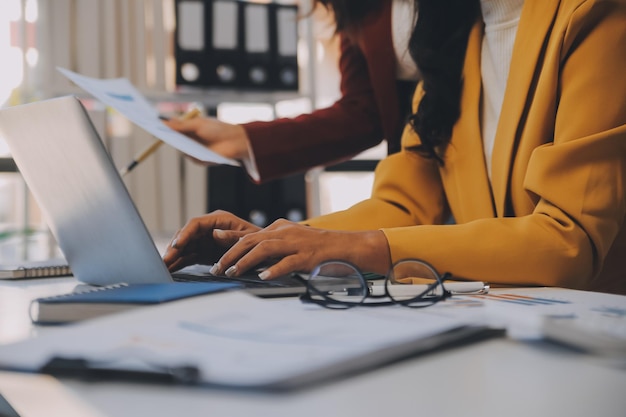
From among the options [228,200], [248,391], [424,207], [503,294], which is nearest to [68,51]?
[228,200]

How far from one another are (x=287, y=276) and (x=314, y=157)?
861 mm

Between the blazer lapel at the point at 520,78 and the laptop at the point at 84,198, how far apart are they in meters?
0.46

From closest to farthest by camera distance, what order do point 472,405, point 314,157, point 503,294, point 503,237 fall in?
point 472,405 → point 503,294 → point 503,237 → point 314,157

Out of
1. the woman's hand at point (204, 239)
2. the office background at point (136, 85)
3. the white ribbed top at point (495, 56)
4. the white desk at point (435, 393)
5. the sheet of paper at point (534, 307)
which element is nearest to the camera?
the white desk at point (435, 393)

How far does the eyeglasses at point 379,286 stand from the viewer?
0.67 metres

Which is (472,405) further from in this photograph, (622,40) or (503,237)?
(622,40)

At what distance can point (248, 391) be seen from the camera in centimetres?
40

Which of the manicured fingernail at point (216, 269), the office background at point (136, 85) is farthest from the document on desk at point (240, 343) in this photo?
the office background at point (136, 85)

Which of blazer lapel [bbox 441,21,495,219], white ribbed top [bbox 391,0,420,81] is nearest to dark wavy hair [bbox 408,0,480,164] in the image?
blazer lapel [bbox 441,21,495,219]

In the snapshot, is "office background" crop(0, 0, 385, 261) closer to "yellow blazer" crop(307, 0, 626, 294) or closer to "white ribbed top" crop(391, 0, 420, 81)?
"white ribbed top" crop(391, 0, 420, 81)

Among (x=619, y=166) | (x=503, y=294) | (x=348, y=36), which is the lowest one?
(x=503, y=294)

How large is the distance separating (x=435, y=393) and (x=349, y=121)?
1.37 m

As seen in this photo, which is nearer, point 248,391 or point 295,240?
point 248,391

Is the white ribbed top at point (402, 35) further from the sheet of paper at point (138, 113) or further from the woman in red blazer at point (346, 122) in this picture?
the sheet of paper at point (138, 113)
